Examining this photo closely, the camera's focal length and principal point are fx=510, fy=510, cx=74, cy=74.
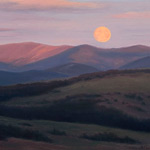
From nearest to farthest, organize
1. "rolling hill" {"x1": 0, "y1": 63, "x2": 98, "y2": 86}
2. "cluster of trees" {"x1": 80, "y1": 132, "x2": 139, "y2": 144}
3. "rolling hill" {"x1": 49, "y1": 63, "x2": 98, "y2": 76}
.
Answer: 1. "cluster of trees" {"x1": 80, "y1": 132, "x2": 139, "y2": 144}
2. "rolling hill" {"x1": 0, "y1": 63, "x2": 98, "y2": 86}
3. "rolling hill" {"x1": 49, "y1": 63, "x2": 98, "y2": 76}

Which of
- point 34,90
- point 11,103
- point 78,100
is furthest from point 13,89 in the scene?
point 78,100

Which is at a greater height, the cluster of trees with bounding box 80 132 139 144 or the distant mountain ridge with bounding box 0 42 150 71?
the distant mountain ridge with bounding box 0 42 150 71

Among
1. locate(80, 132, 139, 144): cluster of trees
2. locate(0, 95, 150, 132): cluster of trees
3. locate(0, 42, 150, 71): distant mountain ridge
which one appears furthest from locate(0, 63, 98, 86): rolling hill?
locate(80, 132, 139, 144): cluster of trees

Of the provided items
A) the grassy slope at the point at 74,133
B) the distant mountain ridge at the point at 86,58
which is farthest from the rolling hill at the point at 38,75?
the grassy slope at the point at 74,133

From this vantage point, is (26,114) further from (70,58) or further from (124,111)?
(70,58)

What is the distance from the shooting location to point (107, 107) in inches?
1532

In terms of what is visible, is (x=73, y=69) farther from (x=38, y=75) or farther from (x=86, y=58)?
(x=86, y=58)

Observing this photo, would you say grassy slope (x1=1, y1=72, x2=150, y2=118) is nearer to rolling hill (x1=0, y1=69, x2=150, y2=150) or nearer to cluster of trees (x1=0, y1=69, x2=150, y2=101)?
rolling hill (x1=0, y1=69, x2=150, y2=150)

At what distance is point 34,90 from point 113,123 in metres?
15.0

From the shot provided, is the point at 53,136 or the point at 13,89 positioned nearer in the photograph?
the point at 53,136

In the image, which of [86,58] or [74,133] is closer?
[74,133]

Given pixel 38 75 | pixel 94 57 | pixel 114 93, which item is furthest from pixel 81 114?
pixel 94 57

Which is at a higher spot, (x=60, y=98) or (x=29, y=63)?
(x=29, y=63)

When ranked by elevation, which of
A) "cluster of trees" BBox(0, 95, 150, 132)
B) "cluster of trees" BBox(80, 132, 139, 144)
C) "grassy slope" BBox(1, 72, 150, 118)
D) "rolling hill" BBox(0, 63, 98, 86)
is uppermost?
"rolling hill" BBox(0, 63, 98, 86)
